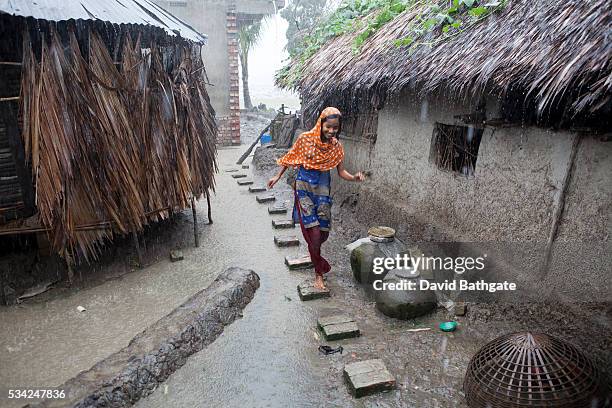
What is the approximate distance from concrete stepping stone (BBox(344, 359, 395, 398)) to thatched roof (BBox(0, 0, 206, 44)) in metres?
4.21

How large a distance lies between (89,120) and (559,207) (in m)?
4.86

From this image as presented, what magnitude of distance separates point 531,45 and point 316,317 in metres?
3.20

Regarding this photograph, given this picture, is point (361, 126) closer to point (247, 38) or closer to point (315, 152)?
point (315, 152)

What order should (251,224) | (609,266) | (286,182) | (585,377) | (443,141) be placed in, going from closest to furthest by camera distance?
1. (585,377)
2. (609,266)
3. (443,141)
4. (251,224)
5. (286,182)

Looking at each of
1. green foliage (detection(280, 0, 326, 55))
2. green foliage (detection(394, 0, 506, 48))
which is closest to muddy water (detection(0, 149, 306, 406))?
green foliage (detection(394, 0, 506, 48))

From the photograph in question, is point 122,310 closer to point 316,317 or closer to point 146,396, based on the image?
point 146,396

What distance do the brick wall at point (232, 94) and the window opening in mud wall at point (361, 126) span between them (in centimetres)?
767

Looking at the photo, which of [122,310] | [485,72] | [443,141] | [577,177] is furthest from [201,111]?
[577,177]

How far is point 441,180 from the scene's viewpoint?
506 centimetres

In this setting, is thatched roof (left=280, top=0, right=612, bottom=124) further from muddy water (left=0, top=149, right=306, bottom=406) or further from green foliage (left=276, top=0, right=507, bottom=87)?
muddy water (left=0, top=149, right=306, bottom=406)

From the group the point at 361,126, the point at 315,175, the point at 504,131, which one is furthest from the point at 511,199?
the point at 361,126

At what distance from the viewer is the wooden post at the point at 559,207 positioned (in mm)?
3332

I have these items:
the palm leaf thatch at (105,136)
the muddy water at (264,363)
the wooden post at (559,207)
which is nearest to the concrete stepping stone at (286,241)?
the muddy water at (264,363)

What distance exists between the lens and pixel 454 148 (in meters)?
5.12
